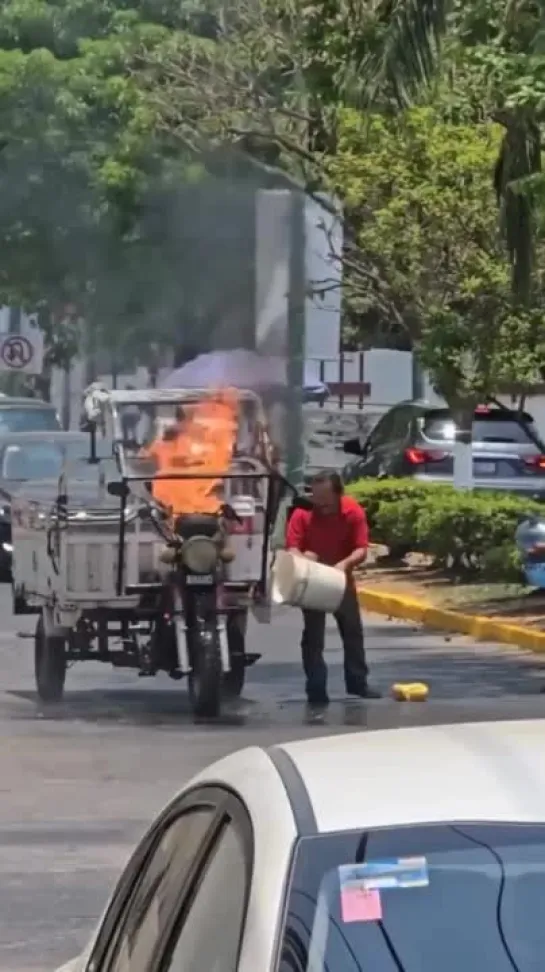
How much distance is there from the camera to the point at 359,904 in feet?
10.8

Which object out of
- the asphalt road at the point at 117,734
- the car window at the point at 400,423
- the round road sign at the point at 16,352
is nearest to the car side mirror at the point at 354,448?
the car window at the point at 400,423

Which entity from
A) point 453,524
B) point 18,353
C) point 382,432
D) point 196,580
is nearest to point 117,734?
point 196,580

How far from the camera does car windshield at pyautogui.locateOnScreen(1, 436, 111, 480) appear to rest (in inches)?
1027

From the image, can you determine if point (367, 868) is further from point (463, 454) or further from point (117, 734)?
point (463, 454)

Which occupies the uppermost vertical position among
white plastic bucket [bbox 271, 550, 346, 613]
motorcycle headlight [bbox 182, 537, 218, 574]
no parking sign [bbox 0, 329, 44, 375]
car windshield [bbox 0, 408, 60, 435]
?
no parking sign [bbox 0, 329, 44, 375]

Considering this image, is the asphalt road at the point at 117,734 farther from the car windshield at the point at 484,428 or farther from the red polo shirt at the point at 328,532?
the car windshield at the point at 484,428

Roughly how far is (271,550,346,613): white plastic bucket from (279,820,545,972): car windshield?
37.8 ft

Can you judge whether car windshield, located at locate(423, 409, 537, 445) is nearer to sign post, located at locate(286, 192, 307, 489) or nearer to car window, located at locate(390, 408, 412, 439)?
car window, located at locate(390, 408, 412, 439)

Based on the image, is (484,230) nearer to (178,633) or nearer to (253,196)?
(253,196)

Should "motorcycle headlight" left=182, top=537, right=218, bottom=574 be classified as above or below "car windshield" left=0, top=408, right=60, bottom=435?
below

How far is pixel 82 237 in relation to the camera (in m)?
34.3

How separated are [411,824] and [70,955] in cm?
484

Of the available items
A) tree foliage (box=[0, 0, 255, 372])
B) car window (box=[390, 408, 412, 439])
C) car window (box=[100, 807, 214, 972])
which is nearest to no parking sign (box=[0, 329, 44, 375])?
tree foliage (box=[0, 0, 255, 372])

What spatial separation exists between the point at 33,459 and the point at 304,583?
1194 cm
